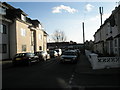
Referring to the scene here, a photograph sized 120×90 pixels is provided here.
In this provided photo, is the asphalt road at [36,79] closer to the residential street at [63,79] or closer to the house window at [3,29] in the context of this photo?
the residential street at [63,79]

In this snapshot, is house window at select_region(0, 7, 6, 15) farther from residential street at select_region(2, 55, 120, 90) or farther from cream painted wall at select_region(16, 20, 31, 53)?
residential street at select_region(2, 55, 120, 90)

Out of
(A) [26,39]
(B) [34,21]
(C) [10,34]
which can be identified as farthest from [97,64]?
(B) [34,21]

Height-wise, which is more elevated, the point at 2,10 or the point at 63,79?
the point at 2,10

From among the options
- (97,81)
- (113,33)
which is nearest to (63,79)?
(97,81)

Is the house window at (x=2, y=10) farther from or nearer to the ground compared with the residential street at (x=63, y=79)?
farther from the ground

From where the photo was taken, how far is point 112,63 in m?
13.8

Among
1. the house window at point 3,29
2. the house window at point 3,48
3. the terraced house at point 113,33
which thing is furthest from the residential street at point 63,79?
the house window at point 3,29

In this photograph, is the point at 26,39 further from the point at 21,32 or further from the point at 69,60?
the point at 69,60

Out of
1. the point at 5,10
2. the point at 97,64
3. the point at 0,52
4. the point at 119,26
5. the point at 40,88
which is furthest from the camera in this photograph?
the point at 5,10

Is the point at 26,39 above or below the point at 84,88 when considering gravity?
above

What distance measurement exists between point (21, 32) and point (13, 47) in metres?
3.67

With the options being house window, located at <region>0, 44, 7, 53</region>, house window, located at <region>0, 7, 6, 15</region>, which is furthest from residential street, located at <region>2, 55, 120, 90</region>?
house window, located at <region>0, 7, 6, 15</region>

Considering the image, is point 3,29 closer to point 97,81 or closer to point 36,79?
point 36,79

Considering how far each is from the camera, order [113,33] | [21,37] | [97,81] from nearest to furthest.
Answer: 1. [97,81]
2. [113,33]
3. [21,37]
